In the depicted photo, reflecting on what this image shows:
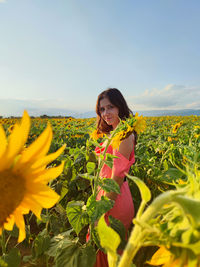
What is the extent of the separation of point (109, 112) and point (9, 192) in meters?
1.78

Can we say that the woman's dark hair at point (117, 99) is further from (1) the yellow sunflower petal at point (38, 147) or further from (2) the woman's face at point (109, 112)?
(1) the yellow sunflower petal at point (38, 147)

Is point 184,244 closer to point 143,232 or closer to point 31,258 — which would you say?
point 143,232

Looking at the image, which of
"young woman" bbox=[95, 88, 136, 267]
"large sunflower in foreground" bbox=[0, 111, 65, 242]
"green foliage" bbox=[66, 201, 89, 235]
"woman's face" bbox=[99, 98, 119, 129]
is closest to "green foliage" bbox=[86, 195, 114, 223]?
"green foliage" bbox=[66, 201, 89, 235]

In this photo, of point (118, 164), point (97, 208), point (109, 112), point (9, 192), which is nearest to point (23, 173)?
point (9, 192)

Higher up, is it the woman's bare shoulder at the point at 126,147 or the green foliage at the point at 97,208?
the woman's bare shoulder at the point at 126,147

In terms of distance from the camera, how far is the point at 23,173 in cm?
45

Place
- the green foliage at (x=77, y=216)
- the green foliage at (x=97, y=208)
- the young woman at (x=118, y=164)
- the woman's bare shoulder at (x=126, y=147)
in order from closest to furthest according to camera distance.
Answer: the green foliage at (x=97, y=208)
the green foliage at (x=77, y=216)
the young woman at (x=118, y=164)
the woman's bare shoulder at (x=126, y=147)

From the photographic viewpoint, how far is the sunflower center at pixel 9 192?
1.32ft

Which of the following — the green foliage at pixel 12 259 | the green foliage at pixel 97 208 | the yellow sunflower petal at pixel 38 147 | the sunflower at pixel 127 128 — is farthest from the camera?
the sunflower at pixel 127 128

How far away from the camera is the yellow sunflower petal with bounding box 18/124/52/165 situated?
42 centimetres

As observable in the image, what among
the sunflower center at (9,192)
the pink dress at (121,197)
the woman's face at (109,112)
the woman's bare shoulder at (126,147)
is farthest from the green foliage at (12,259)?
the woman's face at (109,112)

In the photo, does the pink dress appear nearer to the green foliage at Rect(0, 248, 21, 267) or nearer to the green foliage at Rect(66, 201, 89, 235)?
the green foliage at Rect(66, 201, 89, 235)

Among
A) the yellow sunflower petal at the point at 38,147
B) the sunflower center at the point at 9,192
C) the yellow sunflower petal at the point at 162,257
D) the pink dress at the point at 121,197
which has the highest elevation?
the yellow sunflower petal at the point at 38,147

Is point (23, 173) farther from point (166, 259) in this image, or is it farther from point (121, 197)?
point (121, 197)
